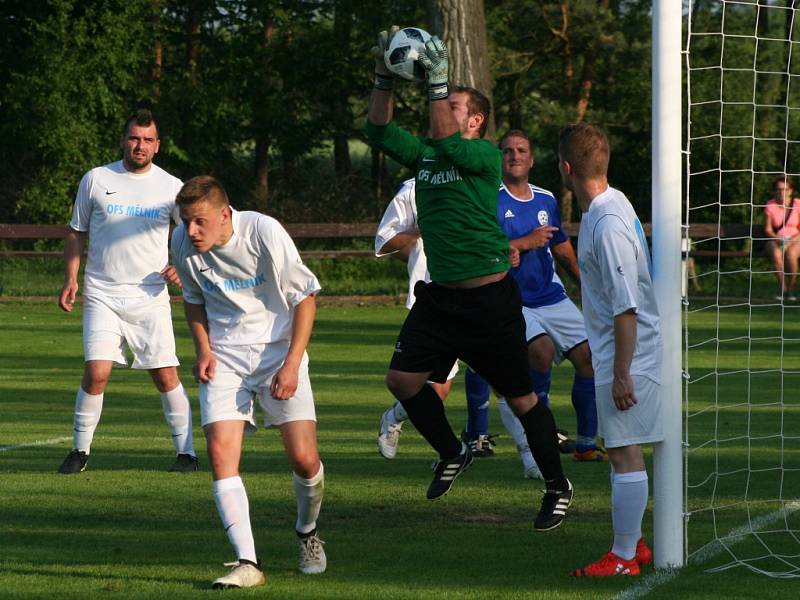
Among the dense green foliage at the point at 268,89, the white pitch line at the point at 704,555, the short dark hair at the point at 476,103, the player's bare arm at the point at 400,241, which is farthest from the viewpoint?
the dense green foliage at the point at 268,89

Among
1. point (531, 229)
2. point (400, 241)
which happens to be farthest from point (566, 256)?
point (400, 241)

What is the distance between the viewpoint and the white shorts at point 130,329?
863 centimetres

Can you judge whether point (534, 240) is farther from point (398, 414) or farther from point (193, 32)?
point (193, 32)

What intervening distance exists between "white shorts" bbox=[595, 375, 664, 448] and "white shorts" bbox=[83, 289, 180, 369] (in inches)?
149

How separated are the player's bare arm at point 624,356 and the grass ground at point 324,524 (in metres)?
0.75

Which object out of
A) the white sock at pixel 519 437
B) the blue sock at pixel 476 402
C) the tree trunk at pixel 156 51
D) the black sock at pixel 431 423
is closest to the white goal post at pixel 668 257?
the black sock at pixel 431 423

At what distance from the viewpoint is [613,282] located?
5551 millimetres

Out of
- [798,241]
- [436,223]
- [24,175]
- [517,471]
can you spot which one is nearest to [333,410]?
[517,471]

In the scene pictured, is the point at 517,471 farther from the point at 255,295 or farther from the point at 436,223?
the point at 255,295

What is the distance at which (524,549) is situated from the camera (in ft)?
20.5

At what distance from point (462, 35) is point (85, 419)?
1388 centimetres

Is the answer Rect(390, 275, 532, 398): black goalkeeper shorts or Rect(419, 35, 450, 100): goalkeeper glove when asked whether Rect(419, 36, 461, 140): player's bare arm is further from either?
Rect(390, 275, 532, 398): black goalkeeper shorts

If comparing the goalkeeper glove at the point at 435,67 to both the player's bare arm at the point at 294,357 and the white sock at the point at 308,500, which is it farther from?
the white sock at the point at 308,500

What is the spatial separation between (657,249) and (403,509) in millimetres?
2169
